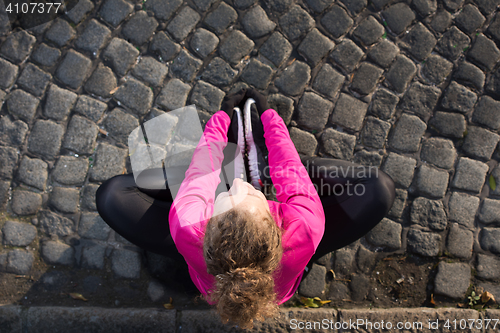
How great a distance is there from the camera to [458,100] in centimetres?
297

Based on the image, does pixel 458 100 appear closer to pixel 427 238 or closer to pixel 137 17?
pixel 427 238

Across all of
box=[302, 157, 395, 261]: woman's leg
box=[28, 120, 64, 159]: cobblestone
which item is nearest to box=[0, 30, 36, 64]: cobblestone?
box=[28, 120, 64, 159]: cobblestone

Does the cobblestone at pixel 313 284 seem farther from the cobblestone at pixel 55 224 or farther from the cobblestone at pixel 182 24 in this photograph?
the cobblestone at pixel 182 24

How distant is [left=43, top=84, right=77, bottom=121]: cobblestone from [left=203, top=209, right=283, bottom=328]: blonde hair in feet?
7.50

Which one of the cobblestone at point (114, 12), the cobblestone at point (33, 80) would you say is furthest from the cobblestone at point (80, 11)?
the cobblestone at point (33, 80)

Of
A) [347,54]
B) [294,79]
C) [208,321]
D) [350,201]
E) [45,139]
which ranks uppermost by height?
[347,54]

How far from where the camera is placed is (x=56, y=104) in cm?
288

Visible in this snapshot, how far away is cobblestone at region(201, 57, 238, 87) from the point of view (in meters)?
2.94

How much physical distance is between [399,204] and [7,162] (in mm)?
3915

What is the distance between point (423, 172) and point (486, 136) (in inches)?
29.6

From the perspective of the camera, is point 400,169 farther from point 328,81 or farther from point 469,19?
point 469,19

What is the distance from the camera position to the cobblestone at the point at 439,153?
295 cm

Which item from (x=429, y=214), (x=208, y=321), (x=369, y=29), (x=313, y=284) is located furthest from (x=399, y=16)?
(x=208, y=321)

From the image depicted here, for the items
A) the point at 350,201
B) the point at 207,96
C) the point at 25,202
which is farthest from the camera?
the point at 207,96
